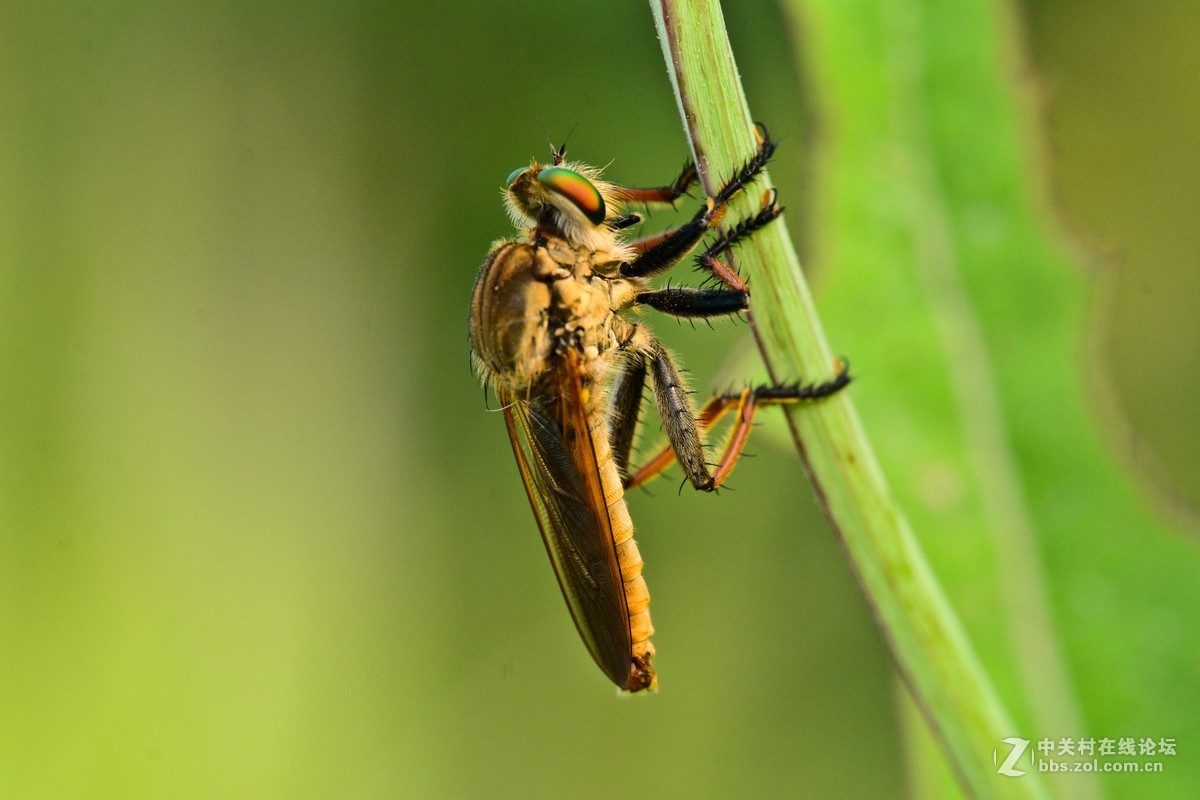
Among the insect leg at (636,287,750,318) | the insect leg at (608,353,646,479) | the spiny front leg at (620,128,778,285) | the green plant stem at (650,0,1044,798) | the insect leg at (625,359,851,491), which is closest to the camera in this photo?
the green plant stem at (650,0,1044,798)

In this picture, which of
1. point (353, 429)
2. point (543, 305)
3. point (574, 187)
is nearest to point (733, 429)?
point (543, 305)

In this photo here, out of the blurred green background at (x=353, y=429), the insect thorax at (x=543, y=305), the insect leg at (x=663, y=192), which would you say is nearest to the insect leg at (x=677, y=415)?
the insect thorax at (x=543, y=305)

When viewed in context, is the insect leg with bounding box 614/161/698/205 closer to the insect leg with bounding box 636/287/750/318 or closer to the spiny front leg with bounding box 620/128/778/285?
the spiny front leg with bounding box 620/128/778/285

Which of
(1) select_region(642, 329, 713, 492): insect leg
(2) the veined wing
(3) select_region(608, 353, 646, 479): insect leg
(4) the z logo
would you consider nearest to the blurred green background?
(3) select_region(608, 353, 646, 479): insect leg

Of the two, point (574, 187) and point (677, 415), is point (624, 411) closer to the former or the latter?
point (677, 415)

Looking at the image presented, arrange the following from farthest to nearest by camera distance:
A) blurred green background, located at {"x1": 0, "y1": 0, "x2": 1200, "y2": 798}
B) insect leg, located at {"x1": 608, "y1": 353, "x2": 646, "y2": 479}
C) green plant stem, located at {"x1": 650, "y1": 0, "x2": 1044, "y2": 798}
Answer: blurred green background, located at {"x1": 0, "y1": 0, "x2": 1200, "y2": 798}, insect leg, located at {"x1": 608, "y1": 353, "x2": 646, "y2": 479}, green plant stem, located at {"x1": 650, "y1": 0, "x2": 1044, "y2": 798}

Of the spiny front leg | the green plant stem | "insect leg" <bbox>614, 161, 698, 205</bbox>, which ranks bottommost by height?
the green plant stem
